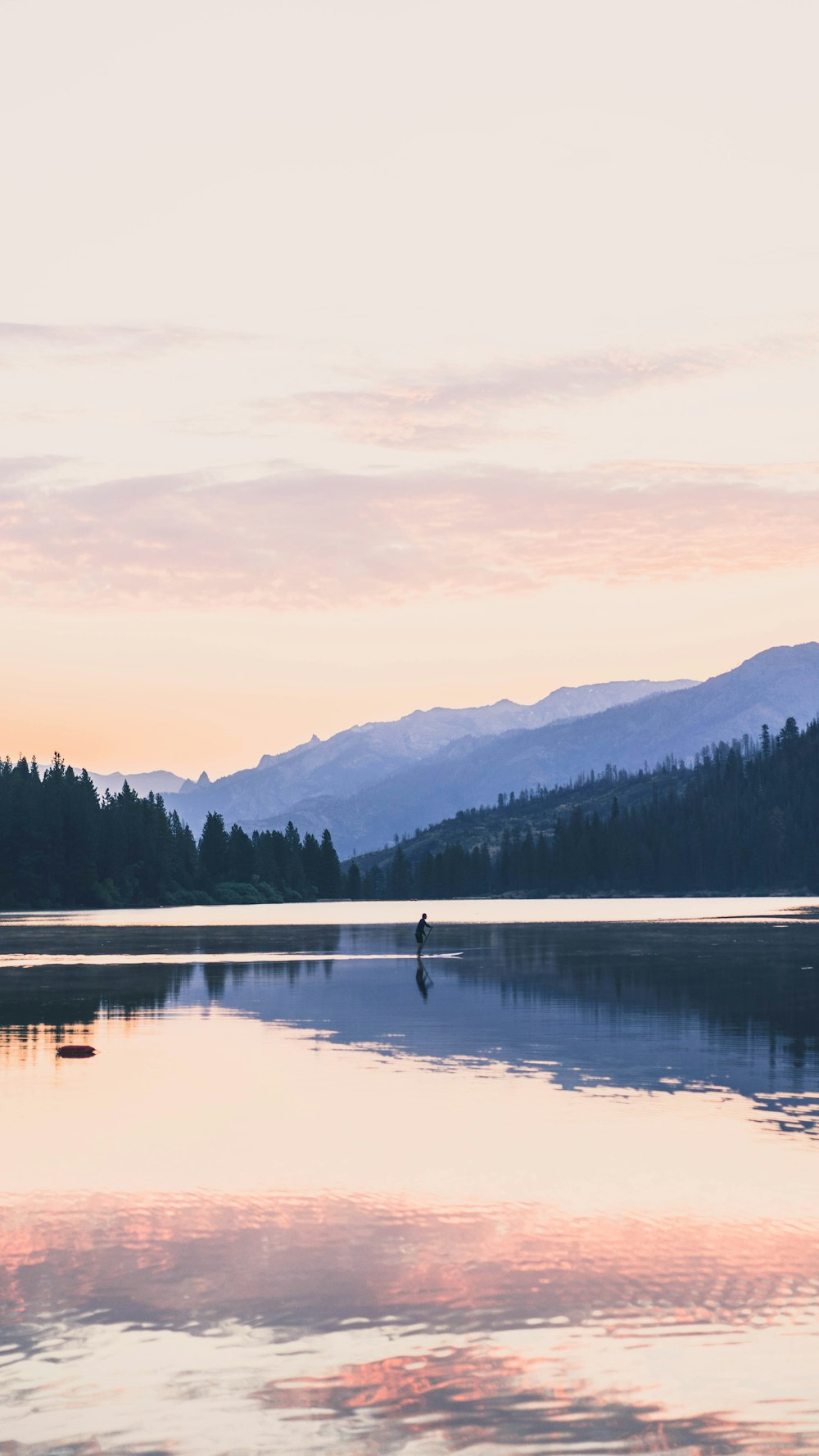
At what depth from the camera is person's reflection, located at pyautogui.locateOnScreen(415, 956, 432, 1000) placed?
215 feet

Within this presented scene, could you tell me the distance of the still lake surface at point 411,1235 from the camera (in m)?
14.8

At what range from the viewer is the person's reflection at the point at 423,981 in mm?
65625

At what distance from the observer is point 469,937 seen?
4833 inches

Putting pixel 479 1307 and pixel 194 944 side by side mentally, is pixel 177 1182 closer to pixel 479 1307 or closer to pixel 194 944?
pixel 479 1307

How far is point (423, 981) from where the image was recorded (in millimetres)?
72062

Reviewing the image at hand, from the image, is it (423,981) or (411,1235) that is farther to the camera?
(423,981)

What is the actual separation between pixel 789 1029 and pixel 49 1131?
1004 inches

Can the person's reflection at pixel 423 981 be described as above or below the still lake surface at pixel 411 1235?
below

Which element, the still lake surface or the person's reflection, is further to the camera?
the person's reflection

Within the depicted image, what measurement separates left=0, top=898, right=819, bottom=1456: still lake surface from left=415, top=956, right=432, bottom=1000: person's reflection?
1268 centimetres

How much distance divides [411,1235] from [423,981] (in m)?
50.2

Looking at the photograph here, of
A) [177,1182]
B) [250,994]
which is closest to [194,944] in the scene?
[250,994]

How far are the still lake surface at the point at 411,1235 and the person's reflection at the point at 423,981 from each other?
12682 millimetres

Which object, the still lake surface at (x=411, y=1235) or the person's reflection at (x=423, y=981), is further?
the person's reflection at (x=423, y=981)
